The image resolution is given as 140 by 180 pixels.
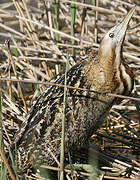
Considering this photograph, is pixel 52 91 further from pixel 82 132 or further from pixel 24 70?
pixel 24 70

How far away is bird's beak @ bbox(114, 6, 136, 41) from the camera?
2713 mm

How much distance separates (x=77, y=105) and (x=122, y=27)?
610 millimetres

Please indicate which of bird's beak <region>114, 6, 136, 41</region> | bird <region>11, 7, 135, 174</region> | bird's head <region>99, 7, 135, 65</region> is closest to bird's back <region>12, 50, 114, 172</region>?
bird <region>11, 7, 135, 174</region>

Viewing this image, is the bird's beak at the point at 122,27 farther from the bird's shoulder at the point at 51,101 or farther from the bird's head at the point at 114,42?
the bird's shoulder at the point at 51,101

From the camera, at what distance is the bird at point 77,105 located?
2.68 metres

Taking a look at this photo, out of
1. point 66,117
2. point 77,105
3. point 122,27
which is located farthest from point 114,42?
point 66,117

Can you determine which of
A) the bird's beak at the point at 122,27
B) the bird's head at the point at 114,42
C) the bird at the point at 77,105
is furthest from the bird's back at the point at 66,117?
the bird's beak at the point at 122,27

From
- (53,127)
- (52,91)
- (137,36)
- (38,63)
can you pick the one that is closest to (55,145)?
(53,127)

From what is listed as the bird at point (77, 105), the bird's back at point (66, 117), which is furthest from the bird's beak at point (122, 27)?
the bird's back at point (66, 117)

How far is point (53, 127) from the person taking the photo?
2.70 meters

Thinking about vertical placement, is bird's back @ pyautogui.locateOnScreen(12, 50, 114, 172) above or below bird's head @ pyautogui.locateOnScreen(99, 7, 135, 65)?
below

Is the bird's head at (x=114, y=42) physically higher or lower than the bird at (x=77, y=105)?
higher

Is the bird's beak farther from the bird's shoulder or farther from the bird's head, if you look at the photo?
the bird's shoulder

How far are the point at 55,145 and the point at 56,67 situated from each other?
1.35m
